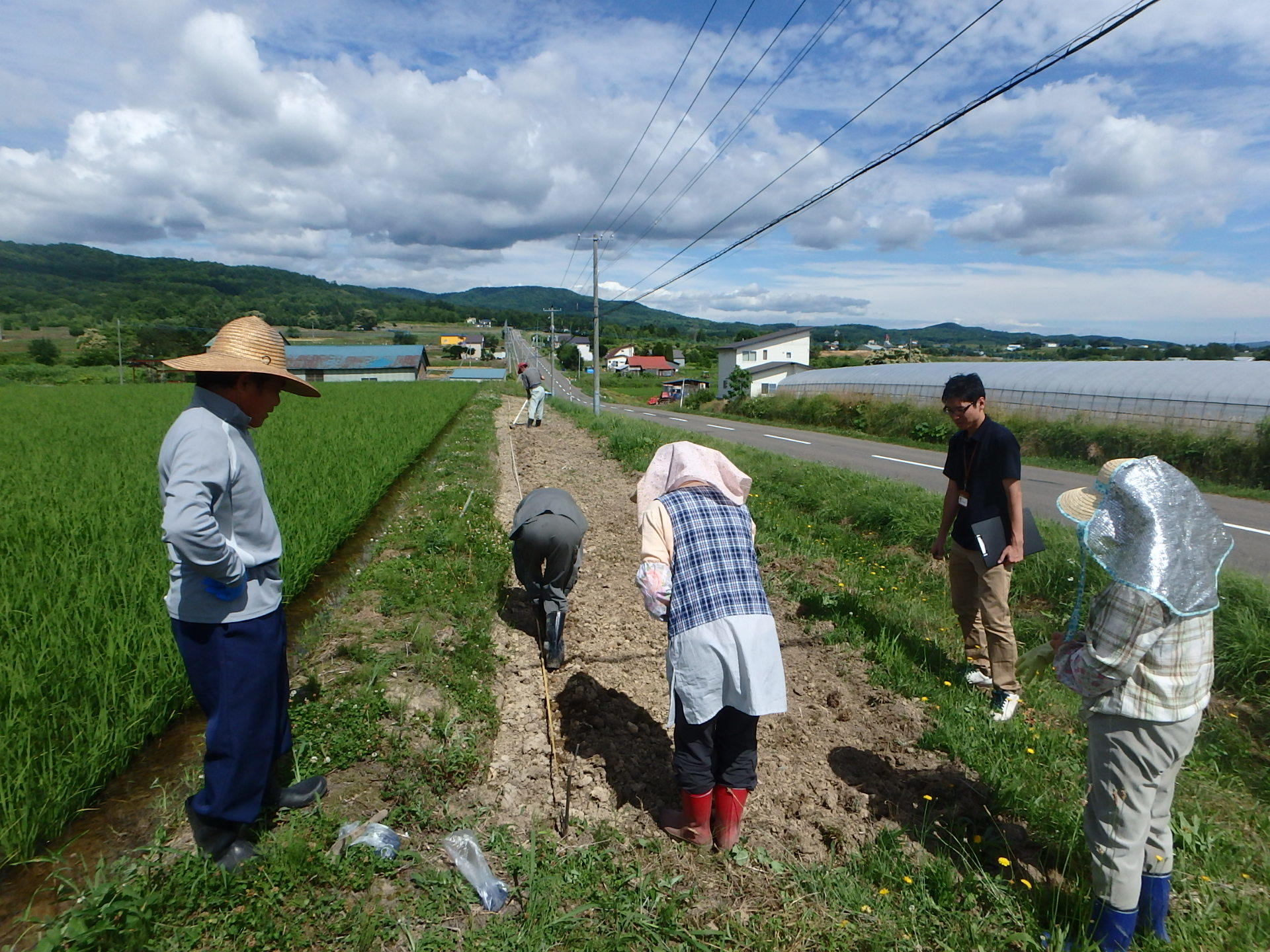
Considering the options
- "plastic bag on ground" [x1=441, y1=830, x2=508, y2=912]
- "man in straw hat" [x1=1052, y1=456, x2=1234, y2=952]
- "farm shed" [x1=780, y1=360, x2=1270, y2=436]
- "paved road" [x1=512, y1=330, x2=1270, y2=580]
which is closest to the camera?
"man in straw hat" [x1=1052, y1=456, x2=1234, y2=952]

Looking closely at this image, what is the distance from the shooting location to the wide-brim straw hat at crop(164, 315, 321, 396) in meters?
2.34

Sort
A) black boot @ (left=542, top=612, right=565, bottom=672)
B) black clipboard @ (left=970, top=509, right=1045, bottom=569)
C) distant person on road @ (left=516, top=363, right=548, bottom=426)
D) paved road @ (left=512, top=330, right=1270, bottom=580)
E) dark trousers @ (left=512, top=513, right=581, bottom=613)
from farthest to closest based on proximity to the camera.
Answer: distant person on road @ (left=516, top=363, right=548, bottom=426) → paved road @ (left=512, top=330, right=1270, bottom=580) → black boot @ (left=542, top=612, right=565, bottom=672) → dark trousers @ (left=512, top=513, right=581, bottom=613) → black clipboard @ (left=970, top=509, right=1045, bottom=569)

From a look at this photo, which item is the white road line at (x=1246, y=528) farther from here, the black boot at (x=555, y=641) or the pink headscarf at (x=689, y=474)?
the pink headscarf at (x=689, y=474)

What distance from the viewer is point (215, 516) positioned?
7.33ft

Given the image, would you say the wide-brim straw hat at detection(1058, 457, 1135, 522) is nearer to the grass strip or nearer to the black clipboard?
the black clipboard

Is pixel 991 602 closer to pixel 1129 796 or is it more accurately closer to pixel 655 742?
pixel 1129 796

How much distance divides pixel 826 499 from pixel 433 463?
22.3 ft

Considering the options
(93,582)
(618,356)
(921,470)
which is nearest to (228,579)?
(93,582)

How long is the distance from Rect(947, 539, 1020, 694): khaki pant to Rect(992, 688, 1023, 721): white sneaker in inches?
1.3

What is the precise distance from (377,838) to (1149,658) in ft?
8.97

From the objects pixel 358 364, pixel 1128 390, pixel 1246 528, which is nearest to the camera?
pixel 1246 528

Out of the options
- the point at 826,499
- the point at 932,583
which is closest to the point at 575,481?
the point at 826,499

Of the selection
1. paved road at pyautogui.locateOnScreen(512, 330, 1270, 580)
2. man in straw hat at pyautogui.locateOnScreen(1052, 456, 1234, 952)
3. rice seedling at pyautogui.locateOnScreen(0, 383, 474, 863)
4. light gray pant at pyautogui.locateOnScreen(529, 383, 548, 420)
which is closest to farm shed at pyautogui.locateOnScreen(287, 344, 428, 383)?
paved road at pyautogui.locateOnScreen(512, 330, 1270, 580)

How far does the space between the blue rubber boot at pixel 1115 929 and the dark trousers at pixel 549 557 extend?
3031 millimetres
